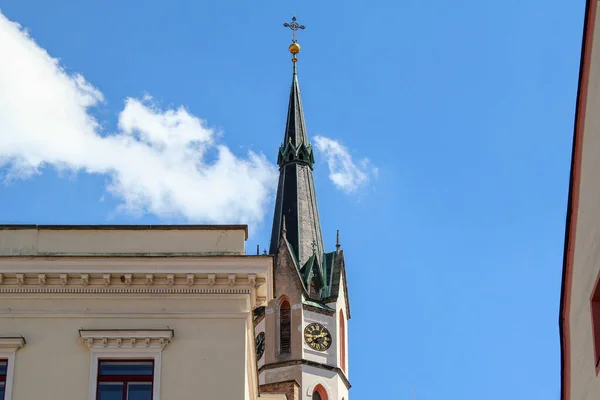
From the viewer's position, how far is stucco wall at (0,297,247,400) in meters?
22.4

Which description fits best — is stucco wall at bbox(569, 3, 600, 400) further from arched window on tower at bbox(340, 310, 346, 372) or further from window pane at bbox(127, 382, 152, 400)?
arched window on tower at bbox(340, 310, 346, 372)

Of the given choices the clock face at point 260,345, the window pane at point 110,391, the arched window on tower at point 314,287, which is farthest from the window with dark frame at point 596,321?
the arched window on tower at point 314,287

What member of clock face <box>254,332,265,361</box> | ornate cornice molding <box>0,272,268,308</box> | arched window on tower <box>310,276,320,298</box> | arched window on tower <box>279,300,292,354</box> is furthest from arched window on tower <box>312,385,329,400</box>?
ornate cornice molding <box>0,272,268,308</box>

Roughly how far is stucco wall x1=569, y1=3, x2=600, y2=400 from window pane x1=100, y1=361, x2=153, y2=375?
7.21 m

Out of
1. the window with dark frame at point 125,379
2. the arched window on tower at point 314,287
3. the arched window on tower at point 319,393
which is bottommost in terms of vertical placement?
the window with dark frame at point 125,379

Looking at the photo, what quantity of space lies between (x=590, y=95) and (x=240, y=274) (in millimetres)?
7123

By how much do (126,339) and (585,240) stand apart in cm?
813

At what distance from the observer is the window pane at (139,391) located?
22.4 m

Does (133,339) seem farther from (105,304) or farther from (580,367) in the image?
(580,367)

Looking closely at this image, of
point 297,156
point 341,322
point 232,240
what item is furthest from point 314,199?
point 232,240

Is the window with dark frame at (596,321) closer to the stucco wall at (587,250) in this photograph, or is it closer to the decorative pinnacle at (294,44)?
the stucco wall at (587,250)

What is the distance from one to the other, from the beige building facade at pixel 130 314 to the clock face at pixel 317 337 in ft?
136

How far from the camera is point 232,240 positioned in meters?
23.5

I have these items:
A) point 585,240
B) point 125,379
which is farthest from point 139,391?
point 585,240
